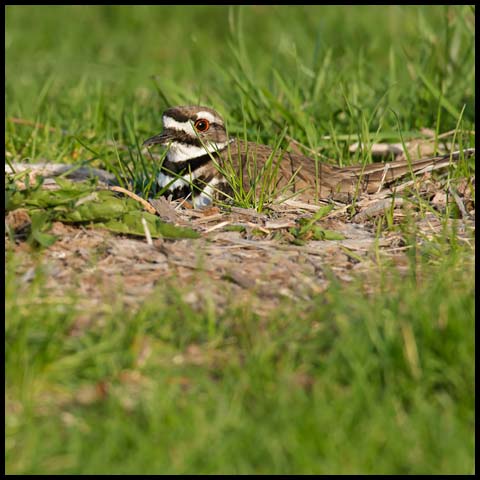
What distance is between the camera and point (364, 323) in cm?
470

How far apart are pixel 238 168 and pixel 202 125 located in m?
0.71

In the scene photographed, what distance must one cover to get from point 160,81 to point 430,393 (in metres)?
5.30

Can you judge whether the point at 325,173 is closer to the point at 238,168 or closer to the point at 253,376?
the point at 238,168

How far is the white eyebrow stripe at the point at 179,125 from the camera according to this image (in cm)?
780

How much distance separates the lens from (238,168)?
7.37 meters

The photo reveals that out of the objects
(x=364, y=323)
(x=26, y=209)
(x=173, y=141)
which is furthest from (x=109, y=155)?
(x=364, y=323)

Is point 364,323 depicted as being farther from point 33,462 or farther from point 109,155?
point 109,155

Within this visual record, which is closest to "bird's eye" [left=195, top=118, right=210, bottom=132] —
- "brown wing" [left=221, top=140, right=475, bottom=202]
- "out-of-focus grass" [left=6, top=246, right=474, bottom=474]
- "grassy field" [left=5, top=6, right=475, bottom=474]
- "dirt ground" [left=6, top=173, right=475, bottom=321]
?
"brown wing" [left=221, top=140, right=475, bottom=202]

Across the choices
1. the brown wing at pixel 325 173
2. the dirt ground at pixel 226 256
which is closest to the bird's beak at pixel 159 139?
the brown wing at pixel 325 173

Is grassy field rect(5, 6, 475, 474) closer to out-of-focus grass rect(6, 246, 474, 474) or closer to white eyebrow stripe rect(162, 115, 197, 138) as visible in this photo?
out-of-focus grass rect(6, 246, 474, 474)

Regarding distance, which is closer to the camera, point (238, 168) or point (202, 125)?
point (238, 168)

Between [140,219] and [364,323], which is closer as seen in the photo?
[364,323]

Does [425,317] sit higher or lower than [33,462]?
higher

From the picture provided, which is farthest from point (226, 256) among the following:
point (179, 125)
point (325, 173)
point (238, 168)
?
point (179, 125)
